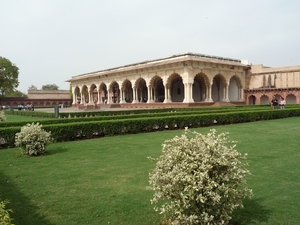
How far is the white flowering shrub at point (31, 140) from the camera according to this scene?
7.21 meters

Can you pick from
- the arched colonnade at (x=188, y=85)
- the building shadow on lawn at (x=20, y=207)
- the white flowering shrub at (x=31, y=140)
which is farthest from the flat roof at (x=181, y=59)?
the building shadow on lawn at (x=20, y=207)

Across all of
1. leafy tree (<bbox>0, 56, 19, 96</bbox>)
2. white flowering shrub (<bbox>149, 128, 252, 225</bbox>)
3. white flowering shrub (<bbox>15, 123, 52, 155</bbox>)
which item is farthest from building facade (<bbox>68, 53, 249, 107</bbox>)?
white flowering shrub (<bbox>149, 128, 252, 225</bbox>)

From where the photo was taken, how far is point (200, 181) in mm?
2680

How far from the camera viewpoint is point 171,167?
9.82 ft

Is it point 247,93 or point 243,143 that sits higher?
point 247,93

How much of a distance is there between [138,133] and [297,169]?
692cm

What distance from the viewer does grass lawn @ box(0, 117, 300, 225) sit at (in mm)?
3582

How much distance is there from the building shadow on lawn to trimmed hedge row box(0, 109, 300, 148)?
4431 millimetres

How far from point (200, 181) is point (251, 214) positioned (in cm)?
138

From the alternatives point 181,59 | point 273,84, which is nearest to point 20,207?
point 181,59

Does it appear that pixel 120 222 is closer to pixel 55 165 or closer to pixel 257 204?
pixel 257 204

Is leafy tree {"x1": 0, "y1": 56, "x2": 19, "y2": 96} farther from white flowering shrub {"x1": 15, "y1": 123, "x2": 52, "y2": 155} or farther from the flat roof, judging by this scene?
white flowering shrub {"x1": 15, "y1": 123, "x2": 52, "y2": 155}

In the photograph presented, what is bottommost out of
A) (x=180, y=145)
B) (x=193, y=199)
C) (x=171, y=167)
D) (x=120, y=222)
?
(x=120, y=222)

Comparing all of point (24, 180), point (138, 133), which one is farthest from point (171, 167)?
point (138, 133)
